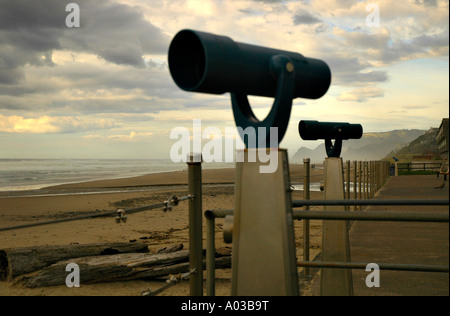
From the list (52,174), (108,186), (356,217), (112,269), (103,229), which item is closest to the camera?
(356,217)

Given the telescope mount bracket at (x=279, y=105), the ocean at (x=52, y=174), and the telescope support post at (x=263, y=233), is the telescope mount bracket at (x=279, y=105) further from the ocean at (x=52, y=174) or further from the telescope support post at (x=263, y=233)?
the ocean at (x=52, y=174)

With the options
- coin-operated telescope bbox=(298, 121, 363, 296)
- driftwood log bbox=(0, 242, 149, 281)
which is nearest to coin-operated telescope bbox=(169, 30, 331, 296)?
coin-operated telescope bbox=(298, 121, 363, 296)

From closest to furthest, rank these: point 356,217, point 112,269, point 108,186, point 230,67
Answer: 1. point 230,67
2. point 356,217
3. point 112,269
4. point 108,186

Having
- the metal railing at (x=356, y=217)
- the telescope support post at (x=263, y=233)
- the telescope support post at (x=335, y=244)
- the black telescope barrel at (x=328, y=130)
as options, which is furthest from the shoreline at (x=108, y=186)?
the telescope support post at (x=263, y=233)

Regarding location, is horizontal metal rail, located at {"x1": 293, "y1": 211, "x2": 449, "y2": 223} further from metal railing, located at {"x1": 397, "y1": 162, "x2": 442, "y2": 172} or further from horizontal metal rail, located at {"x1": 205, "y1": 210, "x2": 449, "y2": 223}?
metal railing, located at {"x1": 397, "y1": 162, "x2": 442, "y2": 172}

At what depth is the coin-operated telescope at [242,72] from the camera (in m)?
1.72

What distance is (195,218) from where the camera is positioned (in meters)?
2.82

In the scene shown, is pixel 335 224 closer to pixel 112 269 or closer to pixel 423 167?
pixel 112 269

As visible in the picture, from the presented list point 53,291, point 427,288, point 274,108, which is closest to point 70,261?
point 53,291

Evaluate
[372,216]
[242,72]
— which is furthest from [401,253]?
[242,72]

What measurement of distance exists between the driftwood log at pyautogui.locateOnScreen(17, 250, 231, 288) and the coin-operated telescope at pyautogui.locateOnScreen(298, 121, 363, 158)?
9.31ft

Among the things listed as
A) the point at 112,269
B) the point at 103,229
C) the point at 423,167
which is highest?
the point at 112,269

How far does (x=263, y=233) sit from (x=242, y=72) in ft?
2.22

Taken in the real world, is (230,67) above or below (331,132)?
above
